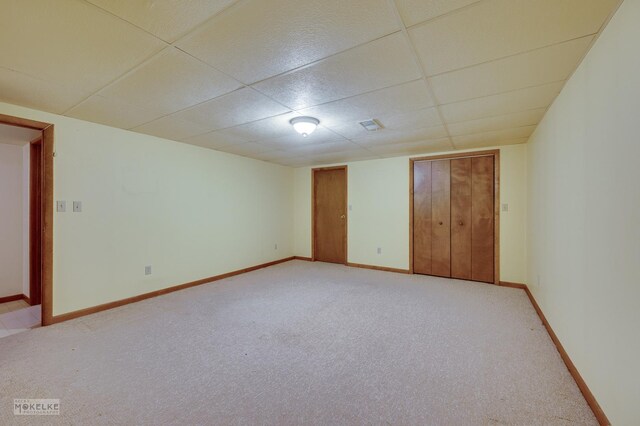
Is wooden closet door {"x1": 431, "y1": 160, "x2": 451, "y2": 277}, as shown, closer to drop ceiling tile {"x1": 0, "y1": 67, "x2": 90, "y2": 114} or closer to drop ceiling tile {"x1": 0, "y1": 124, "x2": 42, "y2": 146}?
drop ceiling tile {"x1": 0, "y1": 67, "x2": 90, "y2": 114}

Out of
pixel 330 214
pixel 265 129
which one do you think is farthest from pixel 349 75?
pixel 330 214

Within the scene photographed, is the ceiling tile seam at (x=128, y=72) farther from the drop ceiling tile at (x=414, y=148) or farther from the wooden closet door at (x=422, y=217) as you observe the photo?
the wooden closet door at (x=422, y=217)

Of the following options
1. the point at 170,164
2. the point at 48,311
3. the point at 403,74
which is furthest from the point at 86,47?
the point at 48,311

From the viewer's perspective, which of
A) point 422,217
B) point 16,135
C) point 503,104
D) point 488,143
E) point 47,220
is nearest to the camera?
point 503,104

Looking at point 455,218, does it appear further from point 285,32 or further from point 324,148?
point 285,32

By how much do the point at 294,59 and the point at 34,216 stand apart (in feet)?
14.0

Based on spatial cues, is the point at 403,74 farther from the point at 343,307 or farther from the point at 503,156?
the point at 503,156

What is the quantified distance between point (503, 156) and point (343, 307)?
3.56 meters

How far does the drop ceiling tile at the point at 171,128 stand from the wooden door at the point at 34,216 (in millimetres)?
1446

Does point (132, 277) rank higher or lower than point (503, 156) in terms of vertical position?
lower

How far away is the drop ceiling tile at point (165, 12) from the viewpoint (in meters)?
1.31

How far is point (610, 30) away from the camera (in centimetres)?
143

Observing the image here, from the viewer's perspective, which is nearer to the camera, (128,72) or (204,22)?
(204,22)

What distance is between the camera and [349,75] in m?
2.01
